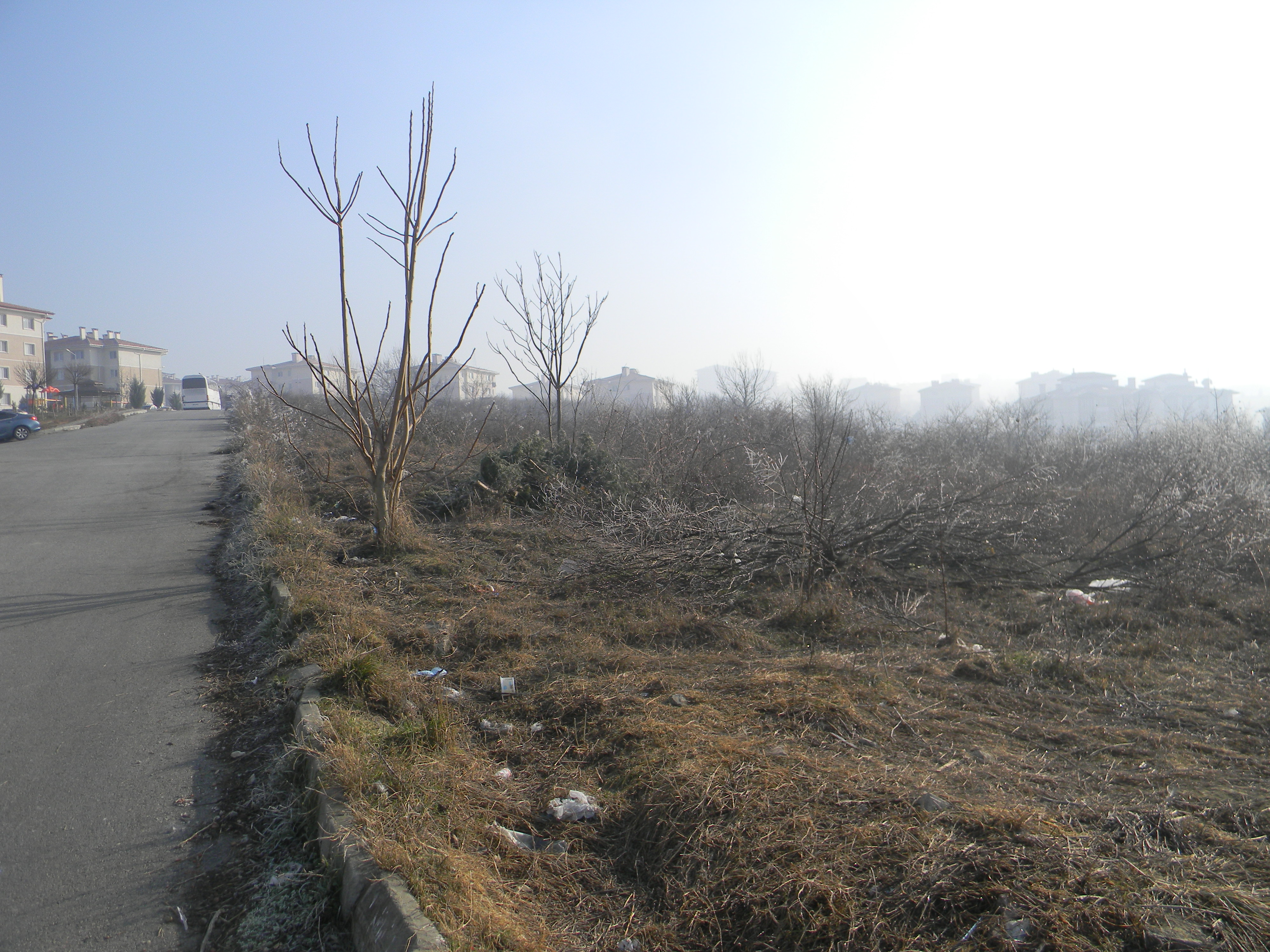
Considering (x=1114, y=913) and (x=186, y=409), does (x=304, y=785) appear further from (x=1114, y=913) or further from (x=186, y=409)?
(x=186, y=409)

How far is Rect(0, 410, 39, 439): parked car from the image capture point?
20625 millimetres

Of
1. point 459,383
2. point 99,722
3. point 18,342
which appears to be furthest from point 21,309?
point 99,722

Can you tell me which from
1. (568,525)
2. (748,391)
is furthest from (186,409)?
(568,525)

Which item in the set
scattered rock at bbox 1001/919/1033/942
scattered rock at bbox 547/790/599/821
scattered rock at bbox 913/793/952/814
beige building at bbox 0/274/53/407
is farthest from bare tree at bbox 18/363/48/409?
scattered rock at bbox 1001/919/1033/942

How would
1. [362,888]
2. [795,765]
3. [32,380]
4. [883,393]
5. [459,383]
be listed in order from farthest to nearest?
1. [883,393]
2. [459,383]
3. [32,380]
4. [795,765]
5. [362,888]

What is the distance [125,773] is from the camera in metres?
3.28

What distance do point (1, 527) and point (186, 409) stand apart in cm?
3821

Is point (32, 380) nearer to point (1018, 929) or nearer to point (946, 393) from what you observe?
point (1018, 929)

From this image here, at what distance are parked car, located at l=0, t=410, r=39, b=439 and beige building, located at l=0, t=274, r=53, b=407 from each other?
Result: 43.4 meters

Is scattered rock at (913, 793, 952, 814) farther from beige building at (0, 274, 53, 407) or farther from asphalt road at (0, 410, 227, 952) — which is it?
beige building at (0, 274, 53, 407)

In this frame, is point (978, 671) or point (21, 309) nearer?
point (978, 671)

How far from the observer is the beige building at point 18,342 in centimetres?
5784

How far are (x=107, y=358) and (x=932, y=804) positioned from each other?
96.7 metres

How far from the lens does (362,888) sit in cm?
234
